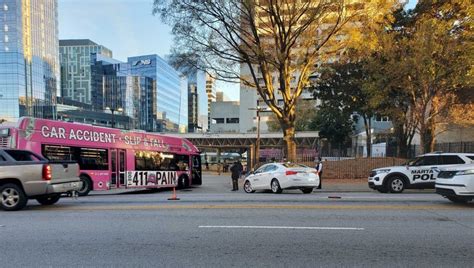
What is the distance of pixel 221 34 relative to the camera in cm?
2545

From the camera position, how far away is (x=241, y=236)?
25.0ft

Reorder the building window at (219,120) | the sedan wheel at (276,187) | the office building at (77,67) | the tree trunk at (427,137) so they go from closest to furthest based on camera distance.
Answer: the sedan wheel at (276,187) → the tree trunk at (427,137) → the building window at (219,120) → the office building at (77,67)

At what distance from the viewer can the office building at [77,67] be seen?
129 meters

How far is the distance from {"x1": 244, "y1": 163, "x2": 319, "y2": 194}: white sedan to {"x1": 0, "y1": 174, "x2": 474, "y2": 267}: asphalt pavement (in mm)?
5470

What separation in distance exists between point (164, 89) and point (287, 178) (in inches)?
5407

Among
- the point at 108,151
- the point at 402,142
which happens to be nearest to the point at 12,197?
the point at 108,151

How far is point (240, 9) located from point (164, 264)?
20.1 meters

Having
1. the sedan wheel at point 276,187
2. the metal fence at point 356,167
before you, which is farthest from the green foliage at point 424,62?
the sedan wheel at point 276,187

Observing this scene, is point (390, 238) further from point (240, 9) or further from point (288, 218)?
point (240, 9)

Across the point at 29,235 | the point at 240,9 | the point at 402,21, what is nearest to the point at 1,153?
the point at 29,235

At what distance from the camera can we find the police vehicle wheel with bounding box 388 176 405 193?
17281mm

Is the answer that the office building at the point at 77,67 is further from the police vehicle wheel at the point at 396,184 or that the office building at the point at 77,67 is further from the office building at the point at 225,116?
the police vehicle wheel at the point at 396,184

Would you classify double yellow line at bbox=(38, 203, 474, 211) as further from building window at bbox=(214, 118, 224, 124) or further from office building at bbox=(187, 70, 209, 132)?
office building at bbox=(187, 70, 209, 132)

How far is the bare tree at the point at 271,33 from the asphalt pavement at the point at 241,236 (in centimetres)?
1512
